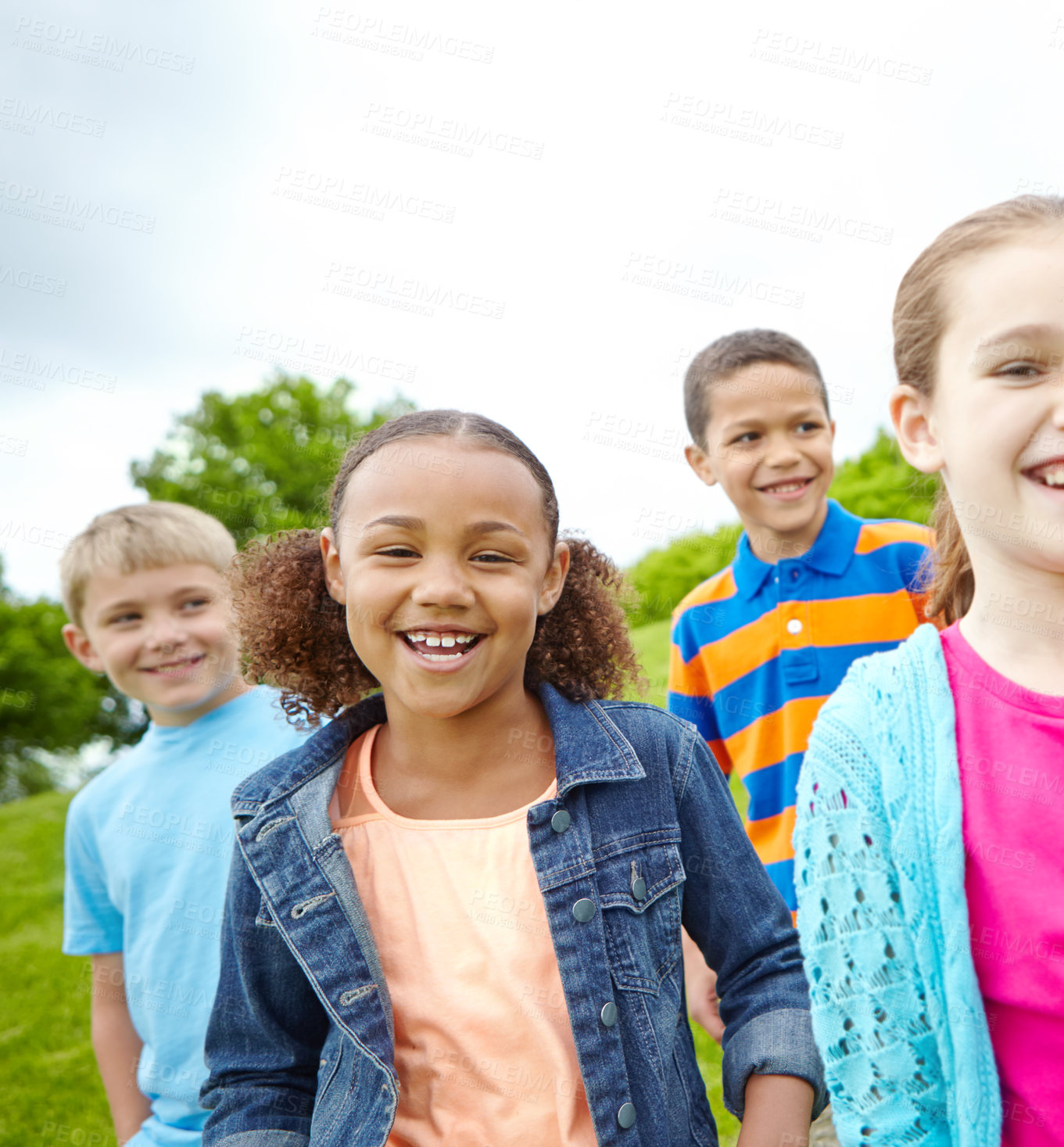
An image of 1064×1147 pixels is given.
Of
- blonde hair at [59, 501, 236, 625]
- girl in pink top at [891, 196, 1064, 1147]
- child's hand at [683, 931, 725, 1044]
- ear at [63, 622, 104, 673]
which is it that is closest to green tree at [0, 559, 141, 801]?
ear at [63, 622, 104, 673]

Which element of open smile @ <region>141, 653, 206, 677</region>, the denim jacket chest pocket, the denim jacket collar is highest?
open smile @ <region>141, 653, 206, 677</region>

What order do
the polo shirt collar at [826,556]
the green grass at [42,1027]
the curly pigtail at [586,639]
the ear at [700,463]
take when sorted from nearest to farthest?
the curly pigtail at [586,639] → the polo shirt collar at [826,556] → the ear at [700,463] → the green grass at [42,1027]

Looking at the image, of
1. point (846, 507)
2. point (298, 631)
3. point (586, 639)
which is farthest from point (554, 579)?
point (846, 507)

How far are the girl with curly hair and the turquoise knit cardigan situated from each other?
28 centimetres

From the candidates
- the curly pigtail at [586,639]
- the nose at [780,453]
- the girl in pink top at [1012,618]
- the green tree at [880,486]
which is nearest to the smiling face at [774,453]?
the nose at [780,453]

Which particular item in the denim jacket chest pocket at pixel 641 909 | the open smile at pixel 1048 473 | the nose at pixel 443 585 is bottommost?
the denim jacket chest pocket at pixel 641 909

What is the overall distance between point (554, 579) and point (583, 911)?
28.1 inches

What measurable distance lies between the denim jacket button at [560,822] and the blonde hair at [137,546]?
1619 mm

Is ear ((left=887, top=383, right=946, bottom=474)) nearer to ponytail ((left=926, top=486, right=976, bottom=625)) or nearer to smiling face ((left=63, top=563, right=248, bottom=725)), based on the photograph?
ponytail ((left=926, top=486, right=976, bottom=625))

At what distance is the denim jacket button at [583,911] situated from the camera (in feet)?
5.48

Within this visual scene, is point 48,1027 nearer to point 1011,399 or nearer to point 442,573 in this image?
point 442,573

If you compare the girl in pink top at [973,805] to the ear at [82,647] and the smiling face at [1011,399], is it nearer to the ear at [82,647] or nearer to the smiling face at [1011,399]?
the smiling face at [1011,399]

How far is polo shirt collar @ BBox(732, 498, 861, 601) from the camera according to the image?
114 inches

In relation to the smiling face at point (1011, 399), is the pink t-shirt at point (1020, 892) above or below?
below
